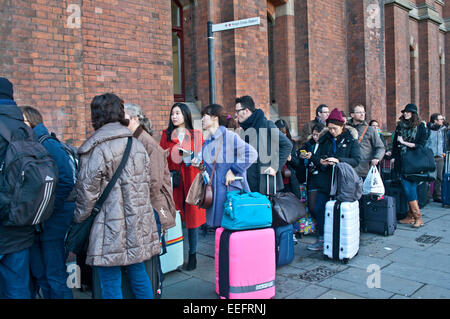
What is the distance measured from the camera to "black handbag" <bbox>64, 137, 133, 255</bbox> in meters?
2.82

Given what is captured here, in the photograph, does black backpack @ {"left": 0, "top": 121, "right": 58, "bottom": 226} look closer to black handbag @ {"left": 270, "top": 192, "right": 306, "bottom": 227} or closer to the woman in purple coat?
the woman in purple coat

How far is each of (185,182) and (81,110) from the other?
1978mm

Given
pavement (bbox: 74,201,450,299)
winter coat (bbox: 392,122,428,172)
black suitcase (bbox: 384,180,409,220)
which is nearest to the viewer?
pavement (bbox: 74,201,450,299)

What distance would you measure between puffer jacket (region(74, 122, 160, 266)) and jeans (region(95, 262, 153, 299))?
18 cm

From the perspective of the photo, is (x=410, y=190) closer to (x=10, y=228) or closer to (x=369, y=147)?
(x=369, y=147)

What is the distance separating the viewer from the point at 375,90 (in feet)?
42.0

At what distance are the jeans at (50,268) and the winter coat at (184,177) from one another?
1.64 meters

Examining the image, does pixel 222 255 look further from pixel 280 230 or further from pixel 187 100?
pixel 187 100

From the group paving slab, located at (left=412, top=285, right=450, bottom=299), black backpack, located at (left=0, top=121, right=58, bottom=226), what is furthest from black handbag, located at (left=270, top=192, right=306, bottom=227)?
black backpack, located at (left=0, top=121, right=58, bottom=226)

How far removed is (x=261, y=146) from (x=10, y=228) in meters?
2.75

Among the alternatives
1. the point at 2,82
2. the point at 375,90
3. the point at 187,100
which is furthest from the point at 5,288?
the point at 375,90

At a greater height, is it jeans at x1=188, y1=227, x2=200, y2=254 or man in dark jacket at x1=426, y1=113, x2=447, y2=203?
man in dark jacket at x1=426, y1=113, x2=447, y2=203

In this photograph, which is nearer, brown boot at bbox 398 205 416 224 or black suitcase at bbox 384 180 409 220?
Result: brown boot at bbox 398 205 416 224

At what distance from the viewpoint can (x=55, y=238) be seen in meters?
3.39
